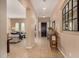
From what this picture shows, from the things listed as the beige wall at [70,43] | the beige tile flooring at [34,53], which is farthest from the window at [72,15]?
the beige tile flooring at [34,53]

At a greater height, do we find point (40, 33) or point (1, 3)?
point (1, 3)

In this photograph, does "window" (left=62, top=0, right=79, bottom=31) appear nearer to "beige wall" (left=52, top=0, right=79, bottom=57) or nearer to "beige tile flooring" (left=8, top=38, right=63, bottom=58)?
"beige wall" (left=52, top=0, right=79, bottom=57)

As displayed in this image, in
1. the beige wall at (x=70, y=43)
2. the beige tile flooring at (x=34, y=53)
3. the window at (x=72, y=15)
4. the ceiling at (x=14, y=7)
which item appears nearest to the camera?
the beige wall at (x=70, y=43)

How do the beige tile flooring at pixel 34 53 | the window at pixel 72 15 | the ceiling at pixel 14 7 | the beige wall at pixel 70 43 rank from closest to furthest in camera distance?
1. the beige wall at pixel 70 43
2. the window at pixel 72 15
3. the beige tile flooring at pixel 34 53
4. the ceiling at pixel 14 7

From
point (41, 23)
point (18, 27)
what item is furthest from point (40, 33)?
point (18, 27)

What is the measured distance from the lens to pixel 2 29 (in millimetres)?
2467

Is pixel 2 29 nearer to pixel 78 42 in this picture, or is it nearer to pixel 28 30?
pixel 78 42

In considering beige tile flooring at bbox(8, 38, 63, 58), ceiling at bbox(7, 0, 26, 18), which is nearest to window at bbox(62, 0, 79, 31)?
beige tile flooring at bbox(8, 38, 63, 58)

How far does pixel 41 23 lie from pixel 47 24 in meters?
1.11

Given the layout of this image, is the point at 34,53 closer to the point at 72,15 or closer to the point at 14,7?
the point at 72,15

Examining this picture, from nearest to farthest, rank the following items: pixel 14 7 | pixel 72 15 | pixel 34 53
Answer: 1. pixel 72 15
2. pixel 34 53
3. pixel 14 7

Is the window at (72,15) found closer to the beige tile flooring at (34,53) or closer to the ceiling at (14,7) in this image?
the beige tile flooring at (34,53)

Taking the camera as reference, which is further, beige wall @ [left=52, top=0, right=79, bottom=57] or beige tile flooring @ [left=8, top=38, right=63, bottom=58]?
beige tile flooring @ [left=8, top=38, right=63, bottom=58]

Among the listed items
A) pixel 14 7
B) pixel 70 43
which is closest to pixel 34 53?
pixel 70 43
